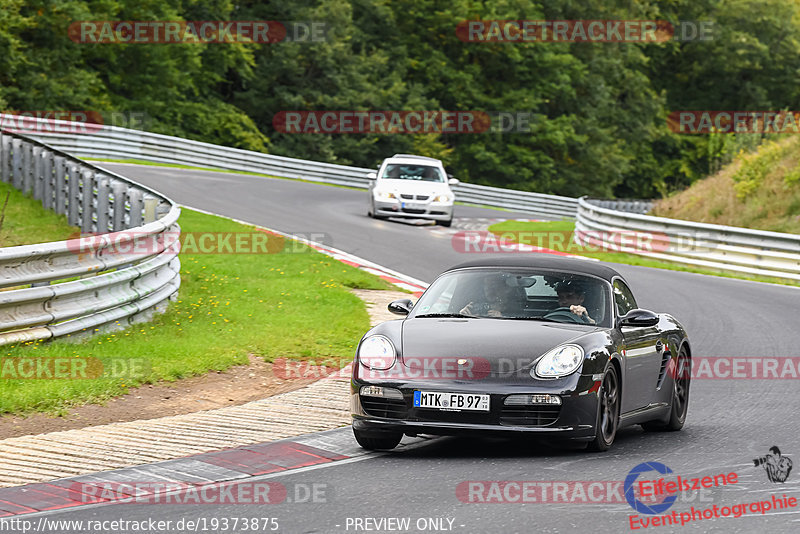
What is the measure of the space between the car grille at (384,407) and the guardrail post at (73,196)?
39.5ft

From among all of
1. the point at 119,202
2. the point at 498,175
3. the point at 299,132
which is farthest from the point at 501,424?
the point at 498,175

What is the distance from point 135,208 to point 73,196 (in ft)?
11.1

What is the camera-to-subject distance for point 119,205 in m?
17.3

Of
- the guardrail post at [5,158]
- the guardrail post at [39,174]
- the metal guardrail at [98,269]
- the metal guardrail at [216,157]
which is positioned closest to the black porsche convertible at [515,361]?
the metal guardrail at [98,269]

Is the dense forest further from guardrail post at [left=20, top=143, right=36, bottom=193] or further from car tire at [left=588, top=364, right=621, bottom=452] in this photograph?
car tire at [left=588, top=364, right=621, bottom=452]

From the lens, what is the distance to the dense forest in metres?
49.8

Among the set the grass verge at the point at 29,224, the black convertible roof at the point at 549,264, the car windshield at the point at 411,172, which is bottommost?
the car windshield at the point at 411,172

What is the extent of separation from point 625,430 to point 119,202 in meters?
9.45

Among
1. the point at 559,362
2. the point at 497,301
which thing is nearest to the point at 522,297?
the point at 497,301

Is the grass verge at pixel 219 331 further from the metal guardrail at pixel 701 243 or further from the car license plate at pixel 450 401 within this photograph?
the metal guardrail at pixel 701 243

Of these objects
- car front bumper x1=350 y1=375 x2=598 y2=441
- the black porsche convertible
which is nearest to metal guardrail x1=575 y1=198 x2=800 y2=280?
A: the black porsche convertible

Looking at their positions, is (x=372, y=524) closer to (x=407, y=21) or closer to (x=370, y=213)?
(x=370, y=213)

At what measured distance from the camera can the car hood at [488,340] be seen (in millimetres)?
8141

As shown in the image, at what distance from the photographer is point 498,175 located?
64312mm
